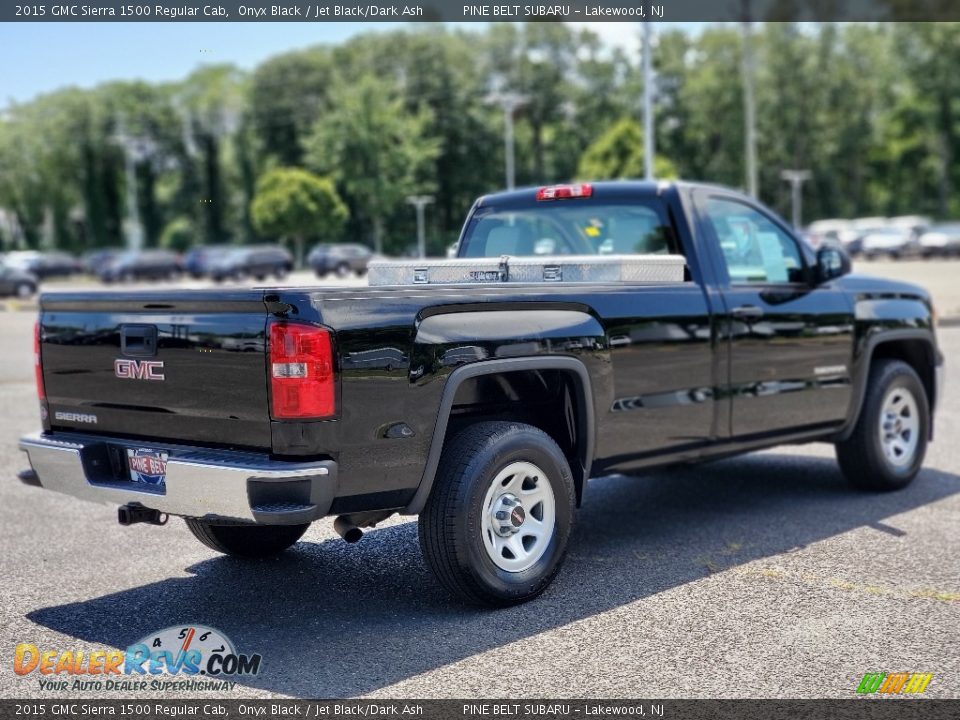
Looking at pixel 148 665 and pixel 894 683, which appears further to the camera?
pixel 148 665

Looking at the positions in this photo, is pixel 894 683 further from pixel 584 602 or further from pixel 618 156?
pixel 618 156

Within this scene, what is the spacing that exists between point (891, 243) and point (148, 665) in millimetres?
56063

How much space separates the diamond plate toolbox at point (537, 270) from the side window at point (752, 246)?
69 centimetres

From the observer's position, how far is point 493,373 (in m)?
5.16

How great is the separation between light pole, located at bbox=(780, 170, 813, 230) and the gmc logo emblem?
68512mm

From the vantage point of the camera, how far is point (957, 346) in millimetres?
17047

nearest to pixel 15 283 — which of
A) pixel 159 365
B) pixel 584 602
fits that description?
pixel 159 365

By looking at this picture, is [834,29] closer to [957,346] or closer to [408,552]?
[957,346]

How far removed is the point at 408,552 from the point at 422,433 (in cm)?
160

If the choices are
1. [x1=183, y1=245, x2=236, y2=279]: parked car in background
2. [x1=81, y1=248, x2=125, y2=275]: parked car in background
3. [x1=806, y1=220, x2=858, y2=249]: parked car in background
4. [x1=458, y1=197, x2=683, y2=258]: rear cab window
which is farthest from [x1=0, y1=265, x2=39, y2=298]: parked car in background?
[x1=458, y1=197, x2=683, y2=258]: rear cab window

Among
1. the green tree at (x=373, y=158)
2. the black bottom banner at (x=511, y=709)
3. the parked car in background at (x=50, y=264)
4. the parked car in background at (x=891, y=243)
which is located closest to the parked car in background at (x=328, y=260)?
the green tree at (x=373, y=158)

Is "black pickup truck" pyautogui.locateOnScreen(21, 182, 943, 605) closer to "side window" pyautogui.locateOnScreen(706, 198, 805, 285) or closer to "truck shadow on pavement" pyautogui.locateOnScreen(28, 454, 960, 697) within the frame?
"side window" pyautogui.locateOnScreen(706, 198, 805, 285)

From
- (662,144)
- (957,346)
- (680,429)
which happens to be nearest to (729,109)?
(662,144)

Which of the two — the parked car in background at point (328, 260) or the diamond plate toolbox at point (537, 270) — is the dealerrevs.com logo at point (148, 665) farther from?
the parked car in background at point (328, 260)
